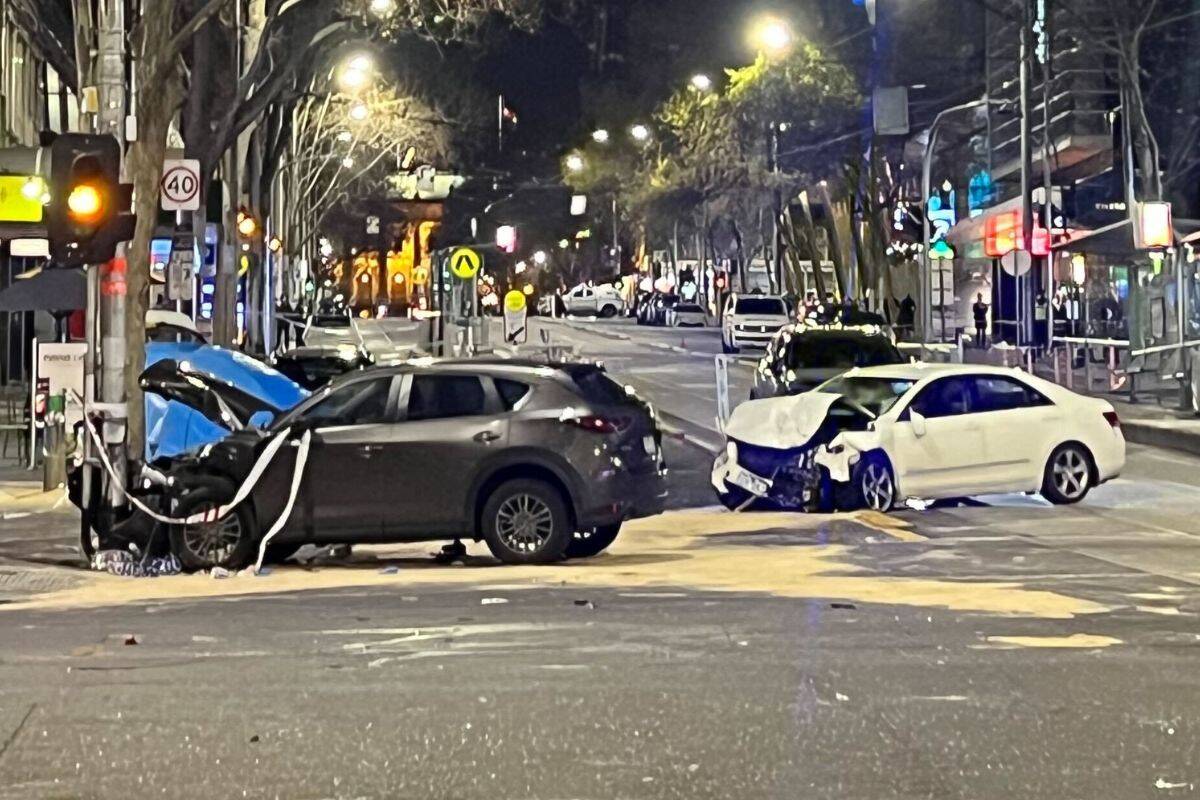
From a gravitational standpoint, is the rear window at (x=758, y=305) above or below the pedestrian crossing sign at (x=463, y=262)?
above

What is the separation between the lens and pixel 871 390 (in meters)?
18.9

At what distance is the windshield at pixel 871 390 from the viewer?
18516mm

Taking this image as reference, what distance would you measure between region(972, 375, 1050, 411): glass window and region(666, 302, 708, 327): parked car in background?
5825cm

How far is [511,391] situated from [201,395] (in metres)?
4.06

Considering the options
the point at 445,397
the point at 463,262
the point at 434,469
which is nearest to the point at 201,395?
the point at 445,397

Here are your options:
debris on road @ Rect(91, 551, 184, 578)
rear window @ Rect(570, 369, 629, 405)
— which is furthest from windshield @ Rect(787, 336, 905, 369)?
debris on road @ Rect(91, 551, 184, 578)

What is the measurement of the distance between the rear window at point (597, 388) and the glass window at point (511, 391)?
1.41ft

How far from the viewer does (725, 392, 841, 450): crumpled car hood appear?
17.6m

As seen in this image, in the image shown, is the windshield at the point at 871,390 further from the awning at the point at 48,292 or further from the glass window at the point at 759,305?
the glass window at the point at 759,305

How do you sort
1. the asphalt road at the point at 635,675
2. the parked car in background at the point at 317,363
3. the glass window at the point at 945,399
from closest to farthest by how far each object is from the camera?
the asphalt road at the point at 635,675
the glass window at the point at 945,399
the parked car in background at the point at 317,363

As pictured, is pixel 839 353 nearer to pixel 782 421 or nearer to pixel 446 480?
pixel 782 421

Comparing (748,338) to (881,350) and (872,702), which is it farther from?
(872,702)

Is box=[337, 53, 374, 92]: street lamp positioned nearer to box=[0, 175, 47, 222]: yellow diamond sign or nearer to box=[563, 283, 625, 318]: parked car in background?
box=[0, 175, 47, 222]: yellow diamond sign

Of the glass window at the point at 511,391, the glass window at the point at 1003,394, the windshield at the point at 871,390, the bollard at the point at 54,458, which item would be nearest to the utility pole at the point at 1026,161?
the windshield at the point at 871,390
